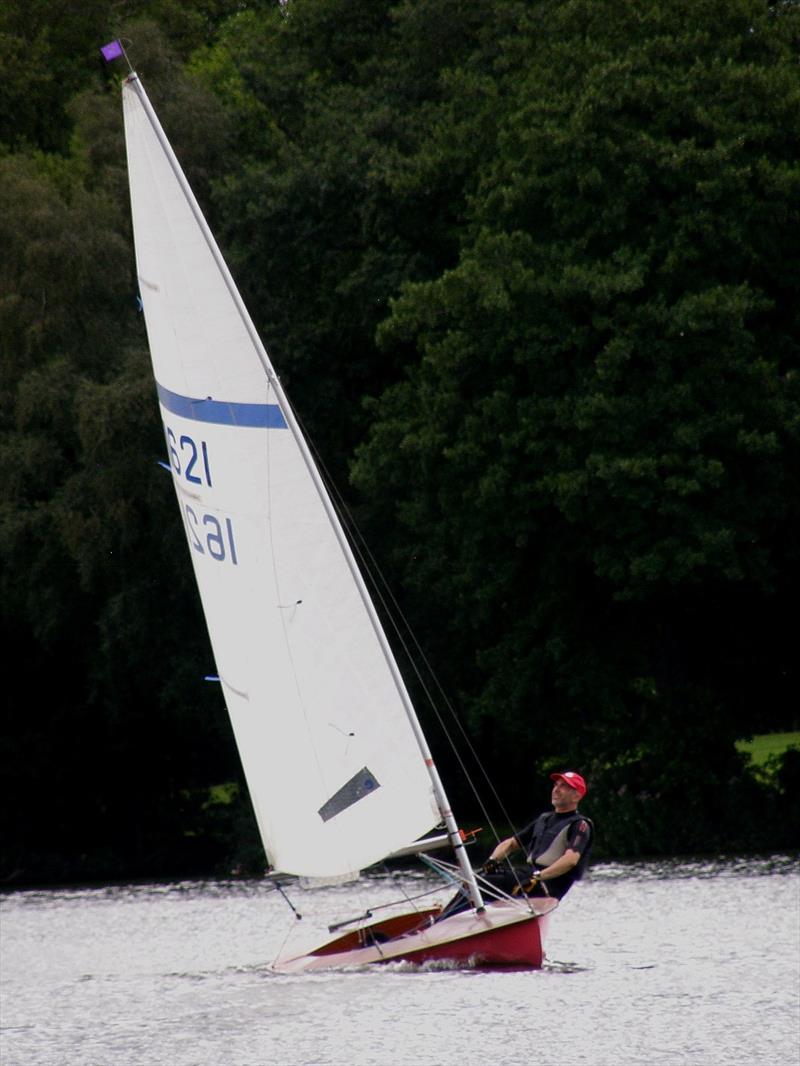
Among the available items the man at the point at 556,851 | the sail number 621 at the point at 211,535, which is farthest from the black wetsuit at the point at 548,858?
the sail number 621 at the point at 211,535

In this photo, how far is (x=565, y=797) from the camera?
1608 cm

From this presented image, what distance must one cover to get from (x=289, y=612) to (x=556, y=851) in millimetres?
2741

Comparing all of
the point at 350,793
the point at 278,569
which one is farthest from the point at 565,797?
the point at 278,569

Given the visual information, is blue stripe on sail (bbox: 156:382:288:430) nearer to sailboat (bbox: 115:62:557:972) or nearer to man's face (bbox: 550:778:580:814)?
sailboat (bbox: 115:62:557:972)

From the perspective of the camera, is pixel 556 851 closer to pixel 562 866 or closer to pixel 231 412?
pixel 562 866

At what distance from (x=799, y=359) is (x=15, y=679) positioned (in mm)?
17488

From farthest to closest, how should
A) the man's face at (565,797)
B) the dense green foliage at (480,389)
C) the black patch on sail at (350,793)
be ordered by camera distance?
1. the dense green foliage at (480,389)
2. the man's face at (565,797)
3. the black patch on sail at (350,793)

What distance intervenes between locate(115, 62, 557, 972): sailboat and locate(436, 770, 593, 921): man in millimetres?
227

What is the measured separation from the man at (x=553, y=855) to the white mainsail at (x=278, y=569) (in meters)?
1.09

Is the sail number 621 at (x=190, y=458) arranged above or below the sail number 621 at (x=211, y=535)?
above

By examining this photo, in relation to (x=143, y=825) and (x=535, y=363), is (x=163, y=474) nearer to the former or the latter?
(x=535, y=363)

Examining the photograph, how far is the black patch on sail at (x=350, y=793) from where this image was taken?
50.4 ft

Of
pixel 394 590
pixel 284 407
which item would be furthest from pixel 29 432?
pixel 284 407

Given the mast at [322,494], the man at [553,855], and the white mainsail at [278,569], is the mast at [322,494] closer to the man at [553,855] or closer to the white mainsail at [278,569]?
the white mainsail at [278,569]
